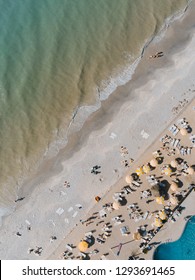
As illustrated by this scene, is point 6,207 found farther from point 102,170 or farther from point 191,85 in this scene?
point 191,85

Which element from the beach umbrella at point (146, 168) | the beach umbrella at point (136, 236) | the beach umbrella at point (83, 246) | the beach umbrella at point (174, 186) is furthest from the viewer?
the beach umbrella at point (146, 168)

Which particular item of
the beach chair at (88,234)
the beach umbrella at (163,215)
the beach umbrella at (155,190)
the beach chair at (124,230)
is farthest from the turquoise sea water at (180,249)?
the beach chair at (88,234)

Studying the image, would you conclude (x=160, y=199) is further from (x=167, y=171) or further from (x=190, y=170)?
(x=190, y=170)

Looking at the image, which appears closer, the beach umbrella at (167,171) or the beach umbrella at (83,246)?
the beach umbrella at (83,246)

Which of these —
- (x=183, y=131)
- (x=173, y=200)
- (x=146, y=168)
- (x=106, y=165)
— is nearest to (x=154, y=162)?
(x=146, y=168)

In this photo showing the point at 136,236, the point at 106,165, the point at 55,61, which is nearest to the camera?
the point at 136,236

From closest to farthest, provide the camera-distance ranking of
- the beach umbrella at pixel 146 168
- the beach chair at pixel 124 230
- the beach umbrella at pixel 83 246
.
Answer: the beach umbrella at pixel 83 246, the beach chair at pixel 124 230, the beach umbrella at pixel 146 168

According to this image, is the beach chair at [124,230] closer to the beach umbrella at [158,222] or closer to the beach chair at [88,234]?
the beach umbrella at [158,222]
